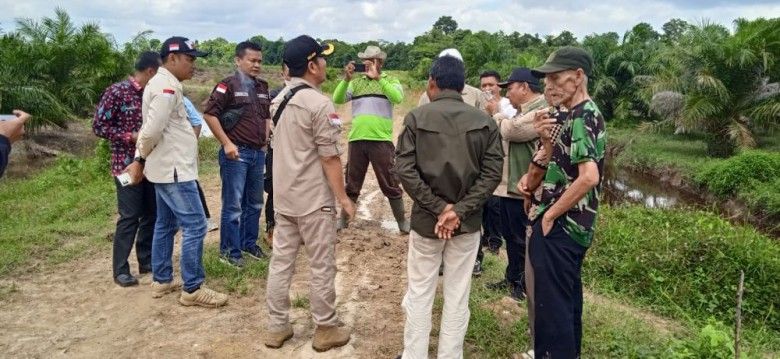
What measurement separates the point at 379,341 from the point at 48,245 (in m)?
3.80

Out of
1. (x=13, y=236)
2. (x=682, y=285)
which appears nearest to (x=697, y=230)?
(x=682, y=285)

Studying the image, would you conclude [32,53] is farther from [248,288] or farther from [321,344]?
[321,344]

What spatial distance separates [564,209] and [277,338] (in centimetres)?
189

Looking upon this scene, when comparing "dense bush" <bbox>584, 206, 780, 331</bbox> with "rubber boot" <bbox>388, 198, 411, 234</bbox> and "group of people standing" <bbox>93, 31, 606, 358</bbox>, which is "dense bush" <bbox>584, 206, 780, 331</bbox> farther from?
"rubber boot" <bbox>388, 198, 411, 234</bbox>

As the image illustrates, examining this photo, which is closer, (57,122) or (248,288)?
(248,288)

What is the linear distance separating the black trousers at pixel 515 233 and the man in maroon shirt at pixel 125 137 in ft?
9.11

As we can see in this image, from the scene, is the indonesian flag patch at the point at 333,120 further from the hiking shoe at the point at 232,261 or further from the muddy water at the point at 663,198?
the muddy water at the point at 663,198

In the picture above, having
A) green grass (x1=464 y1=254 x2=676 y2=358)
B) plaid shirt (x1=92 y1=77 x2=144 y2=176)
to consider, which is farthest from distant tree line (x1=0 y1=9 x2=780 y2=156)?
green grass (x1=464 y1=254 x2=676 y2=358)

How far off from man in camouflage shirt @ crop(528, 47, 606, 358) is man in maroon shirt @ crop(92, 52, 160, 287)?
3076 millimetres

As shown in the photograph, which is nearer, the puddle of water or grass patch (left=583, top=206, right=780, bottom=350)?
grass patch (left=583, top=206, right=780, bottom=350)

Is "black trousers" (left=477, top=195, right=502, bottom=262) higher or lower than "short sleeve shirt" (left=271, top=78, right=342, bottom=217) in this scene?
lower

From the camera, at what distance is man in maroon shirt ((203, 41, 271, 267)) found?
4645 millimetres

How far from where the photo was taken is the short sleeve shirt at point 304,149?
3262mm

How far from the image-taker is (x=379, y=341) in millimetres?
3650
